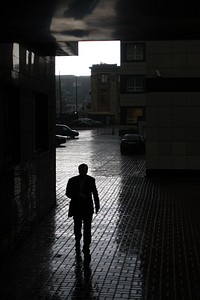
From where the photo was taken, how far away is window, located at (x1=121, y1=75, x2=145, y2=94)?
6088cm

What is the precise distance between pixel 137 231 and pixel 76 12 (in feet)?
21.0

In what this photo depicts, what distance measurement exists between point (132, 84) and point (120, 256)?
52568mm

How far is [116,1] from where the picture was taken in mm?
6688

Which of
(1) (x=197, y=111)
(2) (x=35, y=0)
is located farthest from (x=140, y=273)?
(1) (x=197, y=111)

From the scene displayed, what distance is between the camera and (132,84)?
6156 cm

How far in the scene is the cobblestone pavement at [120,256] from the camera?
8.08 meters

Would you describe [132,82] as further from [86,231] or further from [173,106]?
[86,231]

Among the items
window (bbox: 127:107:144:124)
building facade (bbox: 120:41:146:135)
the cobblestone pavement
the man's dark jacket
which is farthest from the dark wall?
window (bbox: 127:107:144:124)

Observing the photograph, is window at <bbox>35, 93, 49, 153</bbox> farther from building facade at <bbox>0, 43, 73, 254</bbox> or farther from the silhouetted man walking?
the silhouetted man walking

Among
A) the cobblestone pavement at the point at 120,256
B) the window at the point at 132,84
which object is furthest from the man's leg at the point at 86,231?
the window at the point at 132,84

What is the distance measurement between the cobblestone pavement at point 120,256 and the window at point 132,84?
44.0 metres

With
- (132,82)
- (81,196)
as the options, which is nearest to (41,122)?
(81,196)

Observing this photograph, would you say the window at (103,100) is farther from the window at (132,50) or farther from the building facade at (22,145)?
the building facade at (22,145)

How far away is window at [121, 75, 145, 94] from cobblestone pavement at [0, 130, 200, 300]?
44.0 meters
